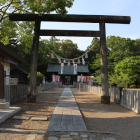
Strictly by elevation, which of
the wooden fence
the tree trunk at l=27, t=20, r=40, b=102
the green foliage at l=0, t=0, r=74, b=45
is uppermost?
the green foliage at l=0, t=0, r=74, b=45

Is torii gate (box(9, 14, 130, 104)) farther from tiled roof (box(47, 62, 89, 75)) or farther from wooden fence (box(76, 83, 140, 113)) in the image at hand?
tiled roof (box(47, 62, 89, 75))

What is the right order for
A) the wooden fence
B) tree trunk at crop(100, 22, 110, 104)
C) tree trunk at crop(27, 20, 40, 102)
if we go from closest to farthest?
the wooden fence < tree trunk at crop(27, 20, 40, 102) < tree trunk at crop(100, 22, 110, 104)

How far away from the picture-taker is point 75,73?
4347 centimetres

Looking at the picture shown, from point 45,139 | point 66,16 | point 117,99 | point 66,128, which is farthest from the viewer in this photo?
point 117,99

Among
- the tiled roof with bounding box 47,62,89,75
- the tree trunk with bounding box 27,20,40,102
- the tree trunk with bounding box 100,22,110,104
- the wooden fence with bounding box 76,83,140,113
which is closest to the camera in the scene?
the wooden fence with bounding box 76,83,140,113

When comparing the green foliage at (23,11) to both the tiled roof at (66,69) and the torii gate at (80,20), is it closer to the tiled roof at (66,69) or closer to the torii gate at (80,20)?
the torii gate at (80,20)

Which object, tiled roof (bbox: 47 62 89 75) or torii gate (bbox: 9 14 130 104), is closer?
torii gate (bbox: 9 14 130 104)

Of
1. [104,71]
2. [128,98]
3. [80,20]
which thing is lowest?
[128,98]

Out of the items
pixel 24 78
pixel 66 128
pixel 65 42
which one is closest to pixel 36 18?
pixel 66 128

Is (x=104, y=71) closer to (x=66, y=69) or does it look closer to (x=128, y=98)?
(x=128, y=98)

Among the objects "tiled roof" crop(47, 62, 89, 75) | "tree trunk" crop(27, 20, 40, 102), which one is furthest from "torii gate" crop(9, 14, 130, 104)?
"tiled roof" crop(47, 62, 89, 75)

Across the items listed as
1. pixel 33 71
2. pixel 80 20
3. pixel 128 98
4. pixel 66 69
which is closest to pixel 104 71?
pixel 128 98

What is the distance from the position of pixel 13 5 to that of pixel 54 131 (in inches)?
394

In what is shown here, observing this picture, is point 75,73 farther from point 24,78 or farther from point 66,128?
point 66,128
